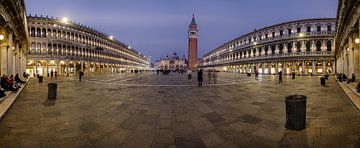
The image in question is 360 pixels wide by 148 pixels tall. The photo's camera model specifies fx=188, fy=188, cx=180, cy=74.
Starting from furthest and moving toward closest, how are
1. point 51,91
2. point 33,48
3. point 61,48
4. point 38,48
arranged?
1. point 61,48
2. point 38,48
3. point 33,48
4. point 51,91

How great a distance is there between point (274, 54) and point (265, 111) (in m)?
52.2

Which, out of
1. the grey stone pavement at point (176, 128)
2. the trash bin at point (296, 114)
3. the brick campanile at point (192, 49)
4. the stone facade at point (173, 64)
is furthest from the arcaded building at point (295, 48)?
the stone facade at point (173, 64)

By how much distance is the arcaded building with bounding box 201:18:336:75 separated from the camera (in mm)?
44812

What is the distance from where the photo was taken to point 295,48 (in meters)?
47.9

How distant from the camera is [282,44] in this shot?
51000mm

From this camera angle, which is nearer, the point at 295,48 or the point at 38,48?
the point at 38,48

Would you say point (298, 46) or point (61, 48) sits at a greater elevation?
point (61, 48)

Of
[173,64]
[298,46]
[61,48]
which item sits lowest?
[298,46]

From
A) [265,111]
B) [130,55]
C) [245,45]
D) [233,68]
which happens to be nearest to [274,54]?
[245,45]

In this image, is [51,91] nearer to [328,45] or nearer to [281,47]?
[281,47]

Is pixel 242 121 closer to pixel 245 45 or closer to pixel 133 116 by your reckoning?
pixel 133 116

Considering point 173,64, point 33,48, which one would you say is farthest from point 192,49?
point 33,48

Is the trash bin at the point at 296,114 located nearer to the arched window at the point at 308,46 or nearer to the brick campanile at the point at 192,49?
the arched window at the point at 308,46

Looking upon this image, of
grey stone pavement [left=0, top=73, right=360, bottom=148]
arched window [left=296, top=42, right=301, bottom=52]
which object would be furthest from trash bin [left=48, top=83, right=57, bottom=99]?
arched window [left=296, top=42, right=301, bottom=52]
